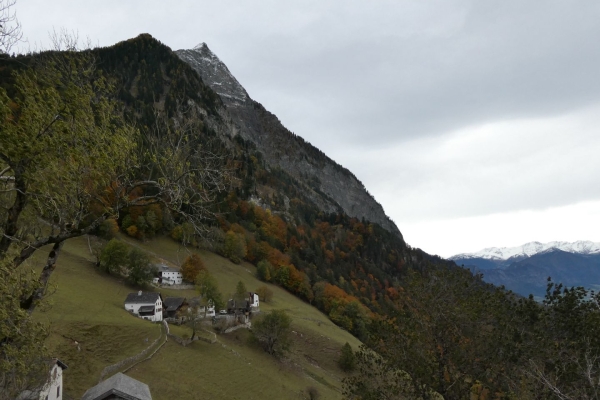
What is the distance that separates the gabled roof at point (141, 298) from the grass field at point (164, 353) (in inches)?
65.7

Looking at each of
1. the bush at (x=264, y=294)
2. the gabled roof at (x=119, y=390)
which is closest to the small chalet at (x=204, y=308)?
the bush at (x=264, y=294)

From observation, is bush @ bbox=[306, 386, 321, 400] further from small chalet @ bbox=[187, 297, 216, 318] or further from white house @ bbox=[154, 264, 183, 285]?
white house @ bbox=[154, 264, 183, 285]

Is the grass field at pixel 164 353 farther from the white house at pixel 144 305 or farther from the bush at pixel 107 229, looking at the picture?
the bush at pixel 107 229

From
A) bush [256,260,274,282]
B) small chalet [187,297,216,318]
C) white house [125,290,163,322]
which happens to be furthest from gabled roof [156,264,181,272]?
bush [256,260,274,282]

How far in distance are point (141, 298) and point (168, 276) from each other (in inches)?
823

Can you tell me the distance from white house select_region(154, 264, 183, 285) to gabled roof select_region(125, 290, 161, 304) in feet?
60.7

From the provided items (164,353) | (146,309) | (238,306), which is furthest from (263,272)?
(164,353)

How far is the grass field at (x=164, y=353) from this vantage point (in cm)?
3650

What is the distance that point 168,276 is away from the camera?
78.1 meters

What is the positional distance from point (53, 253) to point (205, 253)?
9266 cm

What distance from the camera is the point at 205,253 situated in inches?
3937

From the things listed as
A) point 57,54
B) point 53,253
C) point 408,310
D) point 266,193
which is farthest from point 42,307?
point 266,193

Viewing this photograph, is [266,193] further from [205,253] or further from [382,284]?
[205,253]

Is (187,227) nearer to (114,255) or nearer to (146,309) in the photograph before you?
(146,309)
